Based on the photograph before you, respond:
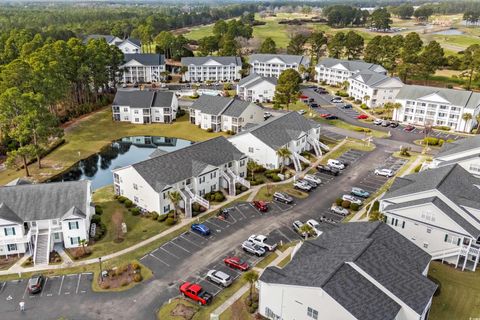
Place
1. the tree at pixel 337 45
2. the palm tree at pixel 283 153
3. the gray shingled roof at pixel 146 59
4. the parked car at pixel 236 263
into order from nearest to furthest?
the parked car at pixel 236 263, the palm tree at pixel 283 153, the gray shingled roof at pixel 146 59, the tree at pixel 337 45

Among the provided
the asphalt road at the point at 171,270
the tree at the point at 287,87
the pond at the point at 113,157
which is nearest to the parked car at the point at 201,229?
the asphalt road at the point at 171,270

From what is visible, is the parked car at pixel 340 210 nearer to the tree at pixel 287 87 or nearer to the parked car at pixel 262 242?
the parked car at pixel 262 242

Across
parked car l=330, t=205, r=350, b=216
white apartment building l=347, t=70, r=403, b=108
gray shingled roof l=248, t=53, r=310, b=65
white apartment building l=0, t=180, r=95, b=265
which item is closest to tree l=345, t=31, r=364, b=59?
gray shingled roof l=248, t=53, r=310, b=65

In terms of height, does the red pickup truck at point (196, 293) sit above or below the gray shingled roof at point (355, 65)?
below

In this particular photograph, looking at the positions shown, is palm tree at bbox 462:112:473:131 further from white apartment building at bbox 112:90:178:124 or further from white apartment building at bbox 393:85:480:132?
white apartment building at bbox 112:90:178:124

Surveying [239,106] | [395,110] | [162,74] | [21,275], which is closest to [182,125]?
[239,106]

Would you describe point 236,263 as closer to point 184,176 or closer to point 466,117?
A: point 184,176

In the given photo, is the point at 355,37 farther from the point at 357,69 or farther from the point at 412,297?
the point at 412,297
